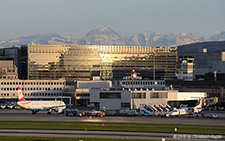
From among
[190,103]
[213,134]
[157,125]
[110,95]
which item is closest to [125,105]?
[110,95]

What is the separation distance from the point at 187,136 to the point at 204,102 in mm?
92552

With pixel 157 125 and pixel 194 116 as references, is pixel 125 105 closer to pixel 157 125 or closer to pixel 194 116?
pixel 194 116

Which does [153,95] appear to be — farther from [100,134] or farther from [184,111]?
[100,134]

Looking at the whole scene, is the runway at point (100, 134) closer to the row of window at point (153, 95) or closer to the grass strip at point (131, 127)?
the grass strip at point (131, 127)

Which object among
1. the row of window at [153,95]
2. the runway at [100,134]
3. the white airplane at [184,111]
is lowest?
the white airplane at [184,111]

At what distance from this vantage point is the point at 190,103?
180 m

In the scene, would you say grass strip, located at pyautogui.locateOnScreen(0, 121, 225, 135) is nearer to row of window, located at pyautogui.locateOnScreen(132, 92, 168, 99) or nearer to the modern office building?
the modern office building

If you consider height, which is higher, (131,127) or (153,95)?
(153,95)

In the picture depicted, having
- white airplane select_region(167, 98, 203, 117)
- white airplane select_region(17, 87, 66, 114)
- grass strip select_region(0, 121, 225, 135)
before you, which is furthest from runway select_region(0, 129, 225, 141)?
white airplane select_region(17, 87, 66, 114)

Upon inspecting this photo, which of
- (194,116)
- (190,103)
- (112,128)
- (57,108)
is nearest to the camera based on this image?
(112,128)

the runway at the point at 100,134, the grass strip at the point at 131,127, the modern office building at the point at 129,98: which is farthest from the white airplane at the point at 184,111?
the runway at the point at 100,134

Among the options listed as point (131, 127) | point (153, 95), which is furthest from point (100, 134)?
point (153, 95)

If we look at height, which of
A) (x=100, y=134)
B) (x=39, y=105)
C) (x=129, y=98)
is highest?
(x=129, y=98)

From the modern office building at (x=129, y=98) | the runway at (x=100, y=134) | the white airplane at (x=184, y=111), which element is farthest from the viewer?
the modern office building at (x=129, y=98)
